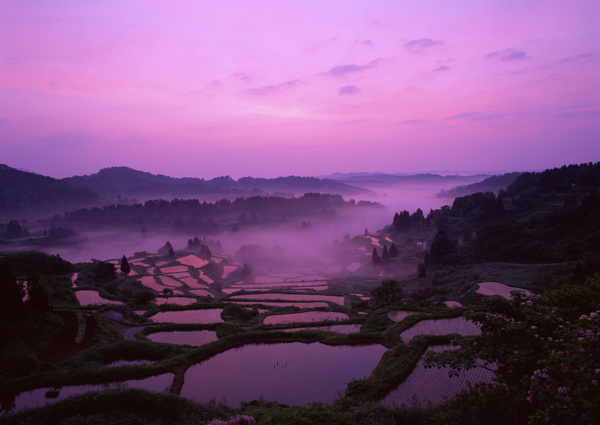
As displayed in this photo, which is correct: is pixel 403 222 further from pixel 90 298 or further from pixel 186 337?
pixel 186 337

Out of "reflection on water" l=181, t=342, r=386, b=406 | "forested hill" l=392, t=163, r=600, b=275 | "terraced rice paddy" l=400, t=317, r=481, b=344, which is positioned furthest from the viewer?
"forested hill" l=392, t=163, r=600, b=275

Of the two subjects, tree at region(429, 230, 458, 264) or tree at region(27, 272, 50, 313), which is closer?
tree at region(27, 272, 50, 313)

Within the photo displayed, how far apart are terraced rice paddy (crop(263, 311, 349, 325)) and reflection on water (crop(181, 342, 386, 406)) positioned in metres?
7.01

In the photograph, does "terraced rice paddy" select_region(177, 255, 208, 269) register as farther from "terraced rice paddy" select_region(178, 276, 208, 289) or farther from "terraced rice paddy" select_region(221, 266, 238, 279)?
"terraced rice paddy" select_region(178, 276, 208, 289)

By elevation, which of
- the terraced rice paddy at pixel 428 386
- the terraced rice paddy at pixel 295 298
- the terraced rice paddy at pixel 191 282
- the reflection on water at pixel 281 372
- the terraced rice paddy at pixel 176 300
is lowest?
the terraced rice paddy at pixel 191 282

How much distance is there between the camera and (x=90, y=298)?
1502 inches

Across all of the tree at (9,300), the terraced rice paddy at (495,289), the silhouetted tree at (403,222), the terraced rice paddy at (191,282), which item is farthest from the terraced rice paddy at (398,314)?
the silhouetted tree at (403,222)

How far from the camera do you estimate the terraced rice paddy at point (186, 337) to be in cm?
2522

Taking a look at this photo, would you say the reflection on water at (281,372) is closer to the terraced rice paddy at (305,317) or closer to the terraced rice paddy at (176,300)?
the terraced rice paddy at (305,317)

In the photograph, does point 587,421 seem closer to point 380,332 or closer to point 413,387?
point 413,387

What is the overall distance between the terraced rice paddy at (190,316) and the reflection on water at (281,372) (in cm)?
898

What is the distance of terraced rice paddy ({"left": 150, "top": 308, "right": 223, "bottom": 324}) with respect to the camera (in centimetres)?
3084

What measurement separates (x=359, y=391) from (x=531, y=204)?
124 metres

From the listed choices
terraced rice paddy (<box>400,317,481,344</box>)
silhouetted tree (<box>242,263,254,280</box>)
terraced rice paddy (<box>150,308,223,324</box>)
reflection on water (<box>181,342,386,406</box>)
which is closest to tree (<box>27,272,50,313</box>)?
terraced rice paddy (<box>150,308,223,324</box>)
